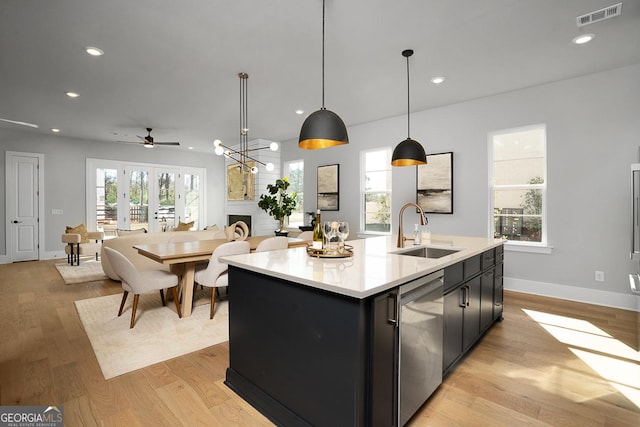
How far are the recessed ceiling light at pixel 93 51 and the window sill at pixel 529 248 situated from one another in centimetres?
552

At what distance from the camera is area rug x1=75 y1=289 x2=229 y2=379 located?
2.46 meters

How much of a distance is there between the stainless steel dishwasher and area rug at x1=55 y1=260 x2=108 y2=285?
211 inches

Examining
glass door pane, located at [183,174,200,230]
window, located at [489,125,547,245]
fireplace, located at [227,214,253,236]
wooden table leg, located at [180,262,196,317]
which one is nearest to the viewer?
wooden table leg, located at [180,262,196,317]

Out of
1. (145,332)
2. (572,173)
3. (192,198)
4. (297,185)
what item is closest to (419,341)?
(145,332)

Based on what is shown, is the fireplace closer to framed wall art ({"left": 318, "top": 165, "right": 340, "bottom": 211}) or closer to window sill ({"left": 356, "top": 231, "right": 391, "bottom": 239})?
framed wall art ({"left": 318, "top": 165, "right": 340, "bottom": 211})

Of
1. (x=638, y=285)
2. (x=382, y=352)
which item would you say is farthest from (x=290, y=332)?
(x=638, y=285)

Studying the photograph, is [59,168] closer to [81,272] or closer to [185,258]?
[81,272]

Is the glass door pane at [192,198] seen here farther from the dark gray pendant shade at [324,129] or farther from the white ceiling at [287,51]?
the dark gray pendant shade at [324,129]

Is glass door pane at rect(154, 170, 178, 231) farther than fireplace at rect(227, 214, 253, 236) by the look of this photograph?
Yes

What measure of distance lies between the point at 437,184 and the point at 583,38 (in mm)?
2460

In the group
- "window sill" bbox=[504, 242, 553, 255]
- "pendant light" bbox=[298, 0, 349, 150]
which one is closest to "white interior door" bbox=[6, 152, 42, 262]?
"pendant light" bbox=[298, 0, 349, 150]

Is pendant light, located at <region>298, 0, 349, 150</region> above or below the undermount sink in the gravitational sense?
above

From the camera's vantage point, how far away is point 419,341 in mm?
1676

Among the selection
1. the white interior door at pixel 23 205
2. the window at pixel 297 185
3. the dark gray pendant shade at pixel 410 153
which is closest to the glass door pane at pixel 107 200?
the white interior door at pixel 23 205
